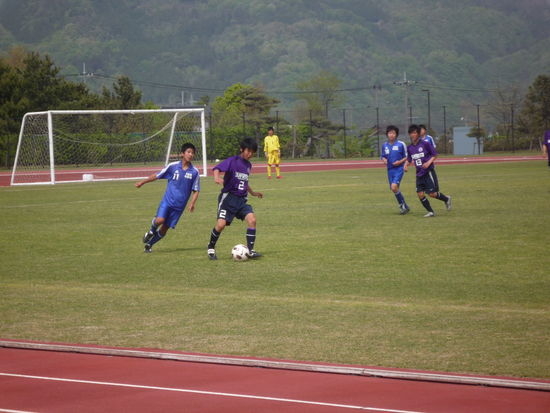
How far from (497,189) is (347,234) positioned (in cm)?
1227

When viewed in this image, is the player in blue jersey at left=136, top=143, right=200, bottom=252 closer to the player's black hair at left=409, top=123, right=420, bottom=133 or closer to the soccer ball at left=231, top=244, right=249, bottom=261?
the soccer ball at left=231, top=244, right=249, bottom=261

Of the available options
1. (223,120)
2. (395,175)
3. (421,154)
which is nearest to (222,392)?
(421,154)

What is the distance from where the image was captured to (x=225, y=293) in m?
11.7

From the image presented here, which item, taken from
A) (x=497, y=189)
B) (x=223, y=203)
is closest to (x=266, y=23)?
(x=497, y=189)

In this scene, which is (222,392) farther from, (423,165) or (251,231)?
(423,165)

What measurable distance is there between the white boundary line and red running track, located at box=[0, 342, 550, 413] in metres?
0.06

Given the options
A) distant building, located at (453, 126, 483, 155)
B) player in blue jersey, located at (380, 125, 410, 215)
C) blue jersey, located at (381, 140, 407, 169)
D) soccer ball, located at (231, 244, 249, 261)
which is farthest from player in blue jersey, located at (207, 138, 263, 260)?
distant building, located at (453, 126, 483, 155)

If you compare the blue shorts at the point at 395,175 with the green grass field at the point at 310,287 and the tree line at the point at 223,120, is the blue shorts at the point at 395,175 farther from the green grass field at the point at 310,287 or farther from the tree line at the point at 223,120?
the tree line at the point at 223,120

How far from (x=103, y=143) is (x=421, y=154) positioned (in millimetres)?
28663

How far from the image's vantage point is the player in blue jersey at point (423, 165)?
20.9 metres

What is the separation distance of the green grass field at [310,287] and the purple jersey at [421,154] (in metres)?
1.05

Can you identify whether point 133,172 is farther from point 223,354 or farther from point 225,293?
point 223,354

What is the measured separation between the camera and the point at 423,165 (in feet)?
68.5

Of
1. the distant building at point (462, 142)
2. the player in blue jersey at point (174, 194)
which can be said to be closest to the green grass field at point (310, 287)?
the player in blue jersey at point (174, 194)
